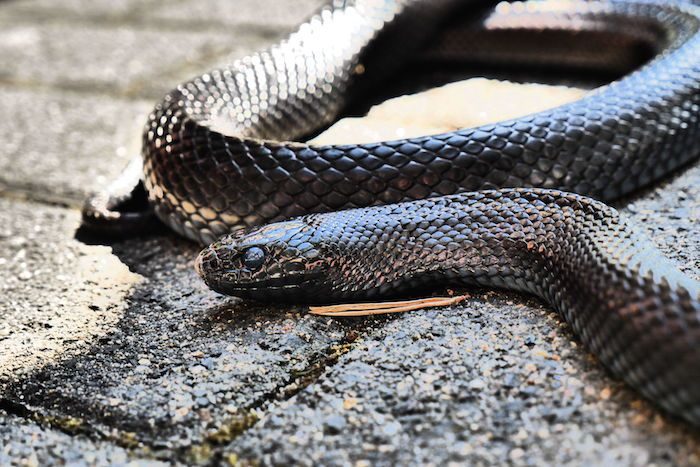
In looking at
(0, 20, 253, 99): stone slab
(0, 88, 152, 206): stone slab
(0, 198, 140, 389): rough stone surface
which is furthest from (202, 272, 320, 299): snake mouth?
(0, 20, 253, 99): stone slab

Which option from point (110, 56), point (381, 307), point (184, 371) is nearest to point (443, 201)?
point (381, 307)

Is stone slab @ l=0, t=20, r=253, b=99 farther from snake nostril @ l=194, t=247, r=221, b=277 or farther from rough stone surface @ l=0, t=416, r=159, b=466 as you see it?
rough stone surface @ l=0, t=416, r=159, b=466

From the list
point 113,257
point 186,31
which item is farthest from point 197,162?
point 186,31

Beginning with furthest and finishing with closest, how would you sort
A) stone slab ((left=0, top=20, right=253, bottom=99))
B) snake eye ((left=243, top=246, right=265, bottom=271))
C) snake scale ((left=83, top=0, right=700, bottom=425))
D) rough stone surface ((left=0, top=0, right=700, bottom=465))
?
stone slab ((left=0, top=20, right=253, bottom=99))
snake eye ((left=243, top=246, right=265, bottom=271))
snake scale ((left=83, top=0, right=700, bottom=425))
rough stone surface ((left=0, top=0, right=700, bottom=465))

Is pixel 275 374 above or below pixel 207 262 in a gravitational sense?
below

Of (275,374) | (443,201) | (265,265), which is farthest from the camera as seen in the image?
(443,201)

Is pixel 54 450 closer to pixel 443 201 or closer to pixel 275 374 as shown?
pixel 275 374
